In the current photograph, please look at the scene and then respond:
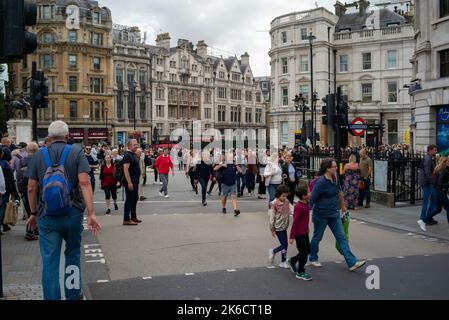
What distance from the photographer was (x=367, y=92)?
57.2 meters

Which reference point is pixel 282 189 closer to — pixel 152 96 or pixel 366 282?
pixel 366 282

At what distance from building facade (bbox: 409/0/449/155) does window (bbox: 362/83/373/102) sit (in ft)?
101

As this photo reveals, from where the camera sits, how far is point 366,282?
7441 millimetres

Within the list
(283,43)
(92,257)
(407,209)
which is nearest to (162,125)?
(283,43)

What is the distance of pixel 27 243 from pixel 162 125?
68688 millimetres

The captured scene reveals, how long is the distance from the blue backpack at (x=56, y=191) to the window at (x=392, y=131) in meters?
53.2

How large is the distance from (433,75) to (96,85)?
51812mm

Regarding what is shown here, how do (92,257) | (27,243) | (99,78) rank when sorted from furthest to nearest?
1. (99,78)
2. (27,243)
3. (92,257)

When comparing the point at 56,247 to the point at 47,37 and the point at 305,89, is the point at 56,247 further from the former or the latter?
the point at 47,37

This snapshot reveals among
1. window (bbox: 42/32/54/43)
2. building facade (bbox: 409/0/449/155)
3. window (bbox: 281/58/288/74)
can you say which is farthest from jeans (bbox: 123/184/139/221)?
window (bbox: 42/32/54/43)

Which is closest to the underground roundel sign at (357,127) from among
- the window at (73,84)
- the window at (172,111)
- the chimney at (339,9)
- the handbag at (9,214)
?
the handbag at (9,214)

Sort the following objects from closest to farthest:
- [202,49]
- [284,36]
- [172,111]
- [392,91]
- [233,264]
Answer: [233,264]
[392,91]
[284,36]
[172,111]
[202,49]

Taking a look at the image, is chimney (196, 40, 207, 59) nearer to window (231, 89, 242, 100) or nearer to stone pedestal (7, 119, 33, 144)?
window (231, 89, 242, 100)

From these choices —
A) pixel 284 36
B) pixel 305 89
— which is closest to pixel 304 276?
pixel 305 89
